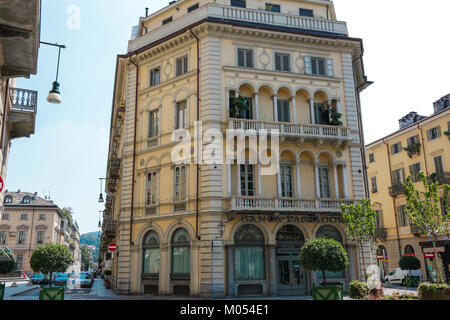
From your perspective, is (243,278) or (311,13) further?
(311,13)

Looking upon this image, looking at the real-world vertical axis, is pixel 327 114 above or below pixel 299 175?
above

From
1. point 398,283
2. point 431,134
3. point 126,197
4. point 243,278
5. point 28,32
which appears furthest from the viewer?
point 431,134

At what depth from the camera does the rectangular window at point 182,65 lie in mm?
29214

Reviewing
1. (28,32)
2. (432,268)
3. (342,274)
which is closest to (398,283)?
(432,268)

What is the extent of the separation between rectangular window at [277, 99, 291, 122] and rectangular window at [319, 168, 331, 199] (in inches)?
170

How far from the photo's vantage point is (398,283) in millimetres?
38531

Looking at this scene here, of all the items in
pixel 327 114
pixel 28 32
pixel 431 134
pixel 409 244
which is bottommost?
pixel 409 244

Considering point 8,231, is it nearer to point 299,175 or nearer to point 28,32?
point 299,175

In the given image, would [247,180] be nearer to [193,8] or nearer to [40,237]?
[193,8]

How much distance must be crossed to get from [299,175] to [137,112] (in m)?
12.9

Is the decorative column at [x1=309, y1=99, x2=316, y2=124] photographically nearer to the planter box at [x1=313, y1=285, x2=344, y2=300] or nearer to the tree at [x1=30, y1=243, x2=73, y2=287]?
the planter box at [x1=313, y1=285, x2=344, y2=300]

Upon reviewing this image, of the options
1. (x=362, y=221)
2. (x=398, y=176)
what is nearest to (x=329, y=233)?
(x=362, y=221)

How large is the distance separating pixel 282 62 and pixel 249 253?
1359cm

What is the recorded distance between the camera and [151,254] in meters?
27.6
